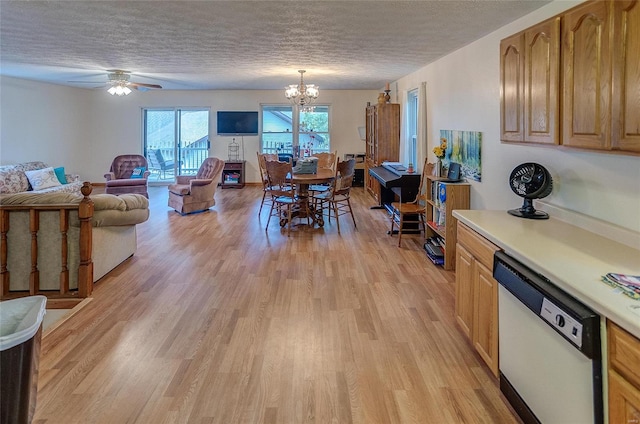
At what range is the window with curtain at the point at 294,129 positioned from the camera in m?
10.6

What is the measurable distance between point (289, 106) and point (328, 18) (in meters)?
7.19

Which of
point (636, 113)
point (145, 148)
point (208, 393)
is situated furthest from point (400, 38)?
point (145, 148)

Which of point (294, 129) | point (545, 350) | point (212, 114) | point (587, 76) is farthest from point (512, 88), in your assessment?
point (212, 114)

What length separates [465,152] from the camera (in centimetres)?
443

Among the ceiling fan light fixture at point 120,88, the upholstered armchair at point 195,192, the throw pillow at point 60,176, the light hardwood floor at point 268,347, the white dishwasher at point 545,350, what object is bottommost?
the light hardwood floor at point 268,347

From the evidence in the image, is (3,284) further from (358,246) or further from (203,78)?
(203,78)

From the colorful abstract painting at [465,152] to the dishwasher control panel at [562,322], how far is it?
2656mm

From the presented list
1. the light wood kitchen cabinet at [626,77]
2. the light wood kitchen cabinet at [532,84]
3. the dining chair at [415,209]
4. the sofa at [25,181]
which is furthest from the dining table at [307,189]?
the light wood kitchen cabinet at [626,77]

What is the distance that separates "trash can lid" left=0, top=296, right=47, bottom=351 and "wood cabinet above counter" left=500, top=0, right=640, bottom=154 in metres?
2.35

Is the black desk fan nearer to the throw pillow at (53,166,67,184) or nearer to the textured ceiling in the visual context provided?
the textured ceiling

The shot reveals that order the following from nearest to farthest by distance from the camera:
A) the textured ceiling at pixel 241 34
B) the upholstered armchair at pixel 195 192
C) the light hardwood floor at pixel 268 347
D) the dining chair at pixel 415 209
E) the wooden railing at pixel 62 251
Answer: the light hardwood floor at pixel 268 347
the textured ceiling at pixel 241 34
the wooden railing at pixel 62 251
the dining chair at pixel 415 209
the upholstered armchair at pixel 195 192

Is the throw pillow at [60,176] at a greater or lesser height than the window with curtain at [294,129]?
lesser

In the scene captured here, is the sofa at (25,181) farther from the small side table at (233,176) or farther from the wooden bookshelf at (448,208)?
the wooden bookshelf at (448,208)

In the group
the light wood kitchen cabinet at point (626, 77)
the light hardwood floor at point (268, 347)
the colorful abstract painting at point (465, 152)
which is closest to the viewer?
the light wood kitchen cabinet at point (626, 77)
